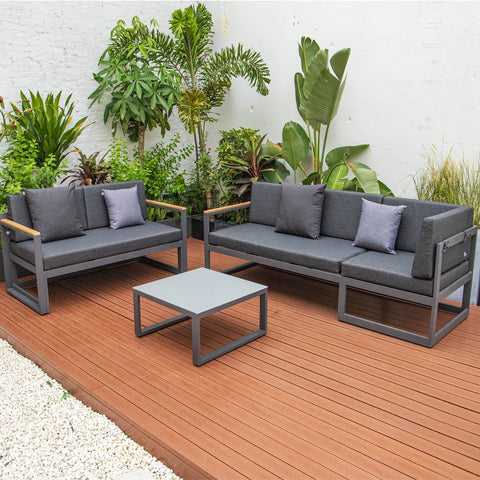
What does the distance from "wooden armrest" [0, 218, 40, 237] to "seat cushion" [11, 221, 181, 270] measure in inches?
6.5

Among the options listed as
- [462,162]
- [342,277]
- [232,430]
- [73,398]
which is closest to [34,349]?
[73,398]

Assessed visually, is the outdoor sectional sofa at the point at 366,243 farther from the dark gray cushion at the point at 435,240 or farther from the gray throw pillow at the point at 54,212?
the gray throw pillow at the point at 54,212

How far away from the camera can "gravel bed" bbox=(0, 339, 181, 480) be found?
2.35 metres

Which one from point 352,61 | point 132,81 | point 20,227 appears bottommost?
point 20,227

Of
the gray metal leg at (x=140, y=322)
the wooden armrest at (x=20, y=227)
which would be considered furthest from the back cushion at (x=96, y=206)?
the gray metal leg at (x=140, y=322)

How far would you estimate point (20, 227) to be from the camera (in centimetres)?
410

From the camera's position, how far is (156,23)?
19.5ft

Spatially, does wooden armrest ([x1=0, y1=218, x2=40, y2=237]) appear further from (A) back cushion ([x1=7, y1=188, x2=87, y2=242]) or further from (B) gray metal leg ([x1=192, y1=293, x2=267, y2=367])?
(B) gray metal leg ([x1=192, y1=293, x2=267, y2=367])

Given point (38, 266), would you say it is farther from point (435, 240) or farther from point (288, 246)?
point (435, 240)

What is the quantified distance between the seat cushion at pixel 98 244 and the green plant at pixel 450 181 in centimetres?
249

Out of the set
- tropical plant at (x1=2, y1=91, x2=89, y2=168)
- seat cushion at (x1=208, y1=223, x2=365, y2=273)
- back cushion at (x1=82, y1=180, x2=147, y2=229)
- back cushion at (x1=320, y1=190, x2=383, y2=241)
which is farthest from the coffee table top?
tropical plant at (x1=2, y1=91, x2=89, y2=168)

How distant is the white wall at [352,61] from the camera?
4535 mm

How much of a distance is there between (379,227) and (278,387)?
173 cm

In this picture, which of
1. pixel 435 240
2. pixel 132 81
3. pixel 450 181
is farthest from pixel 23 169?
pixel 450 181
